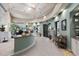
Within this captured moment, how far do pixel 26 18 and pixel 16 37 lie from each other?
35.1 inches

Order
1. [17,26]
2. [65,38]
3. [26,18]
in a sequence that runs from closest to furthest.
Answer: [17,26], [26,18], [65,38]

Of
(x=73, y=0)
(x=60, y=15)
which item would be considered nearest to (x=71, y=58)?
(x=73, y=0)

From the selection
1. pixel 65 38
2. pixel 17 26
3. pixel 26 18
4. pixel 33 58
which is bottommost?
pixel 33 58

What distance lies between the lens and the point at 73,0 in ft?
12.7

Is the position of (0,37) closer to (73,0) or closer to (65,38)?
(65,38)

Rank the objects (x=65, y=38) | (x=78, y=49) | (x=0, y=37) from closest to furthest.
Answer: (x=78, y=49) < (x=65, y=38) < (x=0, y=37)

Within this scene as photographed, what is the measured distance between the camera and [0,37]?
8.05 meters

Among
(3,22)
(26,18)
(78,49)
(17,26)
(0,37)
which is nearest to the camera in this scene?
(78,49)

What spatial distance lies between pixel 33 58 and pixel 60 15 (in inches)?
147

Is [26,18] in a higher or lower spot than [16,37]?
higher

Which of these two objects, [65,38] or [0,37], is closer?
[65,38]

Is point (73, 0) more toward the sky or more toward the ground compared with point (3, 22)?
more toward the sky

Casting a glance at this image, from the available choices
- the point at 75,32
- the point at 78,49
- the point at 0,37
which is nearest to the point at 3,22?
the point at 0,37

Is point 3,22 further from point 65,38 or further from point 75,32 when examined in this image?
point 75,32
